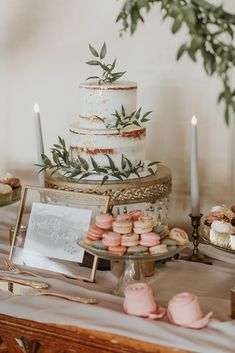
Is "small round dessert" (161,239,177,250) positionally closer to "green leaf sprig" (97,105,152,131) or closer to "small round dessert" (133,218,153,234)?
"small round dessert" (133,218,153,234)

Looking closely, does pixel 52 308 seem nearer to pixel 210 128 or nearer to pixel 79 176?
pixel 79 176

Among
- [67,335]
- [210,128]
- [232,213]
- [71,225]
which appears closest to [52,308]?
[67,335]

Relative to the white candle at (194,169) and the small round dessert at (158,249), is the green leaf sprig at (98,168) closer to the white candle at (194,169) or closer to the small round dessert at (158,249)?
the white candle at (194,169)

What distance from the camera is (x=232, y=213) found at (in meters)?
1.07

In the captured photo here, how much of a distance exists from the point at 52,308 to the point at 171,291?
206mm

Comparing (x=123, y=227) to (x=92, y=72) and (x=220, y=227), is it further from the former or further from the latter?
(x=92, y=72)

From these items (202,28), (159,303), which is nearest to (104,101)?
(159,303)

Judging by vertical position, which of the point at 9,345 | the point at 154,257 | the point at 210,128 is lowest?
the point at 9,345

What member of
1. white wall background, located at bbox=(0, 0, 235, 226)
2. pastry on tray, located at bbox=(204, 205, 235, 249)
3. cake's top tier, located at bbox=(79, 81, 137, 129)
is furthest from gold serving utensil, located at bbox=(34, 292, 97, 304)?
white wall background, located at bbox=(0, 0, 235, 226)

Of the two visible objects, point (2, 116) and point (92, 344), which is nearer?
point (92, 344)

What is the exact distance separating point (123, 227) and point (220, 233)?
0.50ft

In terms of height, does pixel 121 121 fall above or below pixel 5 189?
above

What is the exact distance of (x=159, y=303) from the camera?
37.1 inches

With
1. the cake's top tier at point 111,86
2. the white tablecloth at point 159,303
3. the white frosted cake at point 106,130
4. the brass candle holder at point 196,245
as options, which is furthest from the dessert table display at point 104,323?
the cake's top tier at point 111,86
